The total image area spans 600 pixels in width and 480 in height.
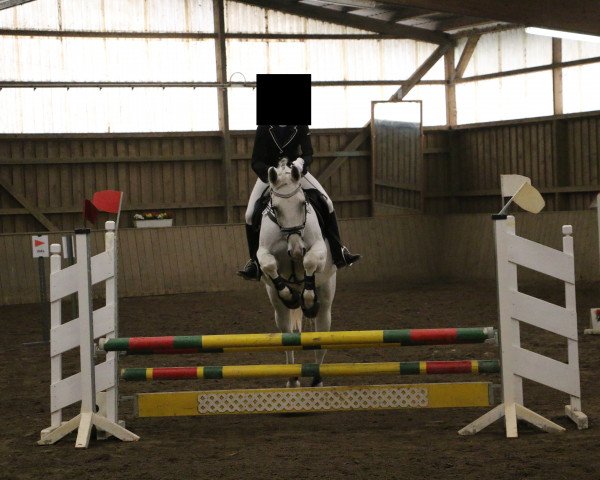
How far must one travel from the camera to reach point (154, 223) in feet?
53.1

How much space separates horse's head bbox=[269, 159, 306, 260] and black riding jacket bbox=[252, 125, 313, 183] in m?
Result: 0.48

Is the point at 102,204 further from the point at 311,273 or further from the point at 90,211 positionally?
the point at 311,273

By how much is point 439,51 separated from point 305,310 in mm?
13684


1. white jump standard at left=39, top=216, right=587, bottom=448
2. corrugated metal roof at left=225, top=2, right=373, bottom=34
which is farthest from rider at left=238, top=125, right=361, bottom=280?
corrugated metal roof at left=225, top=2, right=373, bottom=34

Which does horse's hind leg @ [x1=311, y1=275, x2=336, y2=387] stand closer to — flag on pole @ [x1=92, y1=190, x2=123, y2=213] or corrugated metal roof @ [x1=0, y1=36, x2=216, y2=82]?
flag on pole @ [x1=92, y1=190, x2=123, y2=213]

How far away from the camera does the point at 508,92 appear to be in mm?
17688

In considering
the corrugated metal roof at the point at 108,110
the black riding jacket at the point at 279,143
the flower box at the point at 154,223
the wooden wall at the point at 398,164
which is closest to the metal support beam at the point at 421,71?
the wooden wall at the point at 398,164

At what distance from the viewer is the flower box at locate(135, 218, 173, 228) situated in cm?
1608

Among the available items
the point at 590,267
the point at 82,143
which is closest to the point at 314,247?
the point at 590,267

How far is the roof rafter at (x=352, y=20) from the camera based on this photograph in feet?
→ 56.9

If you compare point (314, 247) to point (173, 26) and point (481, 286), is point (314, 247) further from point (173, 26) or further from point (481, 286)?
A: point (173, 26)

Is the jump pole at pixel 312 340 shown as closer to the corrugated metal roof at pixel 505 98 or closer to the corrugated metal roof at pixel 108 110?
the corrugated metal roof at pixel 108 110

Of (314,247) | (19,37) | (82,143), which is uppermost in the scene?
(19,37)

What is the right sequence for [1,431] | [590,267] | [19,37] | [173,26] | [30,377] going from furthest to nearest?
[173,26] → [19,37] → [590,267] → [30,377] → [1,431]
